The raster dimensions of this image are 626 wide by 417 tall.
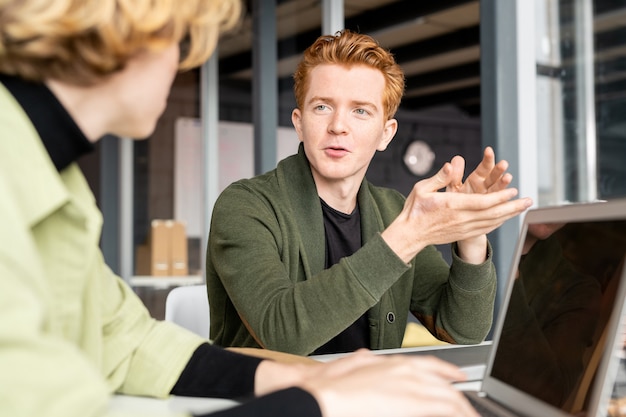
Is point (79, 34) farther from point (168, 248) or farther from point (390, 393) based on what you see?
point (168, 248)

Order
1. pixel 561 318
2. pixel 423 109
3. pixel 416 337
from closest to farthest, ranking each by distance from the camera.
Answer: pixel 561 318, pixel 416 337, pixel 423 109

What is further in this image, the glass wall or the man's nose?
the glass wall

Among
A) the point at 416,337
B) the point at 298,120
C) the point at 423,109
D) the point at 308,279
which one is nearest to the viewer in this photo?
the point at 308,279

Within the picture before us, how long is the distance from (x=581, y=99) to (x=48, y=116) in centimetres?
221

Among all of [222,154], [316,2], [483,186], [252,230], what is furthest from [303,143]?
[222,154]

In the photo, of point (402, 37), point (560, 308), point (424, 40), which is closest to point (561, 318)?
point (560, 308)

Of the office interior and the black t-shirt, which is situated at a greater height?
the office interior

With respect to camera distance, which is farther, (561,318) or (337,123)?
(337,123)

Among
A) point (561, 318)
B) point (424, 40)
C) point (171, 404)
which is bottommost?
point (171, 404)

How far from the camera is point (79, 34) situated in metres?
0.59

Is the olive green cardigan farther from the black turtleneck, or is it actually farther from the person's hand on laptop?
the black turtleneck

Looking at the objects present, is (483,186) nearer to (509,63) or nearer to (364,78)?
(364,78)

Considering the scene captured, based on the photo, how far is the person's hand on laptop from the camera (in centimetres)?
56

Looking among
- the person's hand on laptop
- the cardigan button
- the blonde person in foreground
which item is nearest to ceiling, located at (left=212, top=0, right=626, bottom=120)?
the cardigan button
